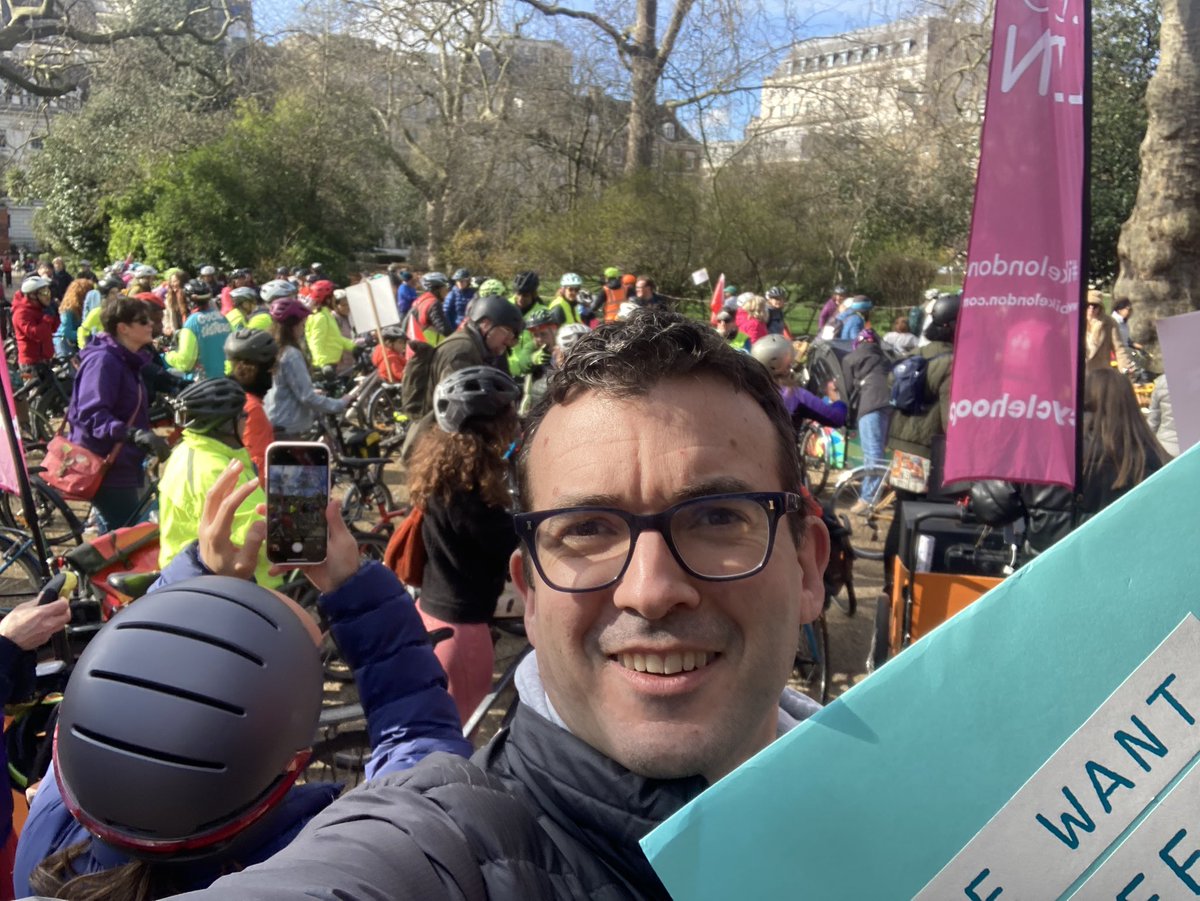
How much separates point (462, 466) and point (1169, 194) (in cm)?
1246

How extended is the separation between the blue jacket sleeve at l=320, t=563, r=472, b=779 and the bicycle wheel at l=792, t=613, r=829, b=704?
A: 338 centimetres

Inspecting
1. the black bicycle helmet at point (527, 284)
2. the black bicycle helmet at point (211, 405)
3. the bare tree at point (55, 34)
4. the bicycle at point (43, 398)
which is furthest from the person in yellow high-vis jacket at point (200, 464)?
the bare tree at point (55, 34)

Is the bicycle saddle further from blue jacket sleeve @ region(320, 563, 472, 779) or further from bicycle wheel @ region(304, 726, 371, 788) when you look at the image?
blue jacket sleeve @ region(320, 563, 472, 779)

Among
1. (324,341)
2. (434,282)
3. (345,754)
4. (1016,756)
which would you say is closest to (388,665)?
(1016,756)

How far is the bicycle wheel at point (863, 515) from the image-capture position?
25.7ft

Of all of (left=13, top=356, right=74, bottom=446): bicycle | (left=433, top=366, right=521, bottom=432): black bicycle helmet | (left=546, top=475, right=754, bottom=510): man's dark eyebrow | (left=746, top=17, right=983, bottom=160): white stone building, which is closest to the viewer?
(left=546, top=475, right=754, bottom=510): man's dark eyebrow

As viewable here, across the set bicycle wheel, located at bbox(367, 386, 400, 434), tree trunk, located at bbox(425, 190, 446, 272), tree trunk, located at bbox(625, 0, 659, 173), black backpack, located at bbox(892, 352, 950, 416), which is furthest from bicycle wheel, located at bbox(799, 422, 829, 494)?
tree trunk, located at bbox(425, 190, 446, 272)

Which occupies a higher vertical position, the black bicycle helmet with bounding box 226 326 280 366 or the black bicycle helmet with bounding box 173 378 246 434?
the black bicycle helmet with bounding box 226 326 280 366

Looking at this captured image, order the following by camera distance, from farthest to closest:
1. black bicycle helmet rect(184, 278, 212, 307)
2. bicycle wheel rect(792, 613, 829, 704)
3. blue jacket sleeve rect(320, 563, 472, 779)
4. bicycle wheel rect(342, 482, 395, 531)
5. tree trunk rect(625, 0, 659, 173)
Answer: tree trunk rect(625, 0, 659, 173) → black bicycle helmet rect(184, 278, 212, 307) → bicycle wheel rect(342, 482, 395, 531) → bicycle wheel rect(792, 613, 829, 704) → blue jacket sleeve rect(320, 563, 472, 779)

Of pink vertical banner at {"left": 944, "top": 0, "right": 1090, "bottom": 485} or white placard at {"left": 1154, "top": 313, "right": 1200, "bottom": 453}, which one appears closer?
white placard at {"left": 1154, "top": 313, "right": 1200, "bottom": 453}

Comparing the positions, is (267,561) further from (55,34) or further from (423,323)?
(55,34)

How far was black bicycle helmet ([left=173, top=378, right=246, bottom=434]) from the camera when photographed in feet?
13.3

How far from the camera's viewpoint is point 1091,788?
866 mm

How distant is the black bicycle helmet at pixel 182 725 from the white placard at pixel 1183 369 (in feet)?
6.09
